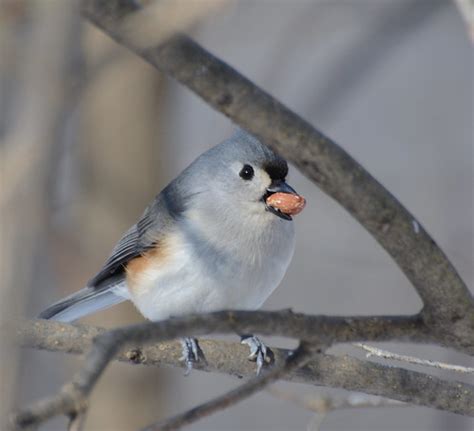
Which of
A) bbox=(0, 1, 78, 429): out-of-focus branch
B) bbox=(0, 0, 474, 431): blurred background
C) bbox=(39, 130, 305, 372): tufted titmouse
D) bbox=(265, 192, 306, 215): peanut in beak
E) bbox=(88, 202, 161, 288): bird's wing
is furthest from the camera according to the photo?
bbox=(0, 0, 474, 431): blurred background

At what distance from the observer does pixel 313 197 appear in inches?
130

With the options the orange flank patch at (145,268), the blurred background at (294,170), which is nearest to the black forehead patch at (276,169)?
the orange flank patch at (145,268)

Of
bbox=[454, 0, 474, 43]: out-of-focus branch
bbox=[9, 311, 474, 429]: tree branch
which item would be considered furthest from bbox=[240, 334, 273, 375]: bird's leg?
bbox=[454, 0, 474, 43]: out-of-focus branch

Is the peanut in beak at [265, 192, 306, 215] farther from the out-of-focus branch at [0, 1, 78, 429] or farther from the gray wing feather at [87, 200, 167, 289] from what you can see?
the out-of-focus branch at [0, 1, 78, 429]

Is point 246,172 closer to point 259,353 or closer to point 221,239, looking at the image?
point 221,239

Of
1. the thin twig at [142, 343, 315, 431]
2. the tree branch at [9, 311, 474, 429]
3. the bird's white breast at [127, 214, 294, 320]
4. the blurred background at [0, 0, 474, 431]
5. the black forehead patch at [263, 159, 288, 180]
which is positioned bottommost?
the thin twig at [142, 343, 315, 431]

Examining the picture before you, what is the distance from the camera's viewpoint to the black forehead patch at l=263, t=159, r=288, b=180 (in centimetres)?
165

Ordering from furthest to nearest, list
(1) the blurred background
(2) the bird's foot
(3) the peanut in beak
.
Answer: (1) the blurred background < (3) the peanut in beak < (2) the bird's foot

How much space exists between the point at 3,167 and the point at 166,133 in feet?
7.67

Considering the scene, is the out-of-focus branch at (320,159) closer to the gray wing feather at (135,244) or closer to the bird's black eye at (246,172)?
the bird's black eye at (246,172)

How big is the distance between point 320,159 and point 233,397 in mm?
255

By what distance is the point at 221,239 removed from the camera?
5.44 feet

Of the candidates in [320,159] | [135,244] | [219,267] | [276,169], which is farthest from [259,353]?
[320,159]

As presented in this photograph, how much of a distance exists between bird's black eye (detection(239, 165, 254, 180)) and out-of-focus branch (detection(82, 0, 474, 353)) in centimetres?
80
